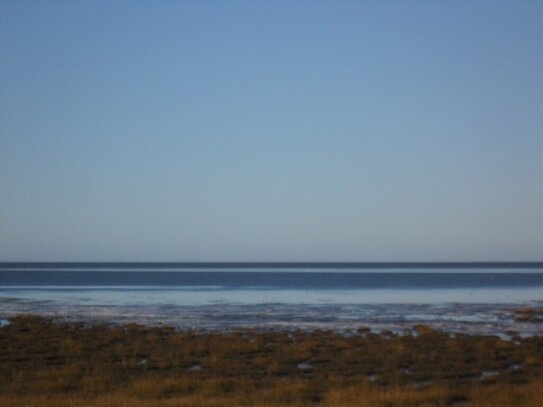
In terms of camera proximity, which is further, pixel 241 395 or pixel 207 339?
pixel 207 339

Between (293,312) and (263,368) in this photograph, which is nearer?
(263,368)

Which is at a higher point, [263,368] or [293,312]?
[293,312]

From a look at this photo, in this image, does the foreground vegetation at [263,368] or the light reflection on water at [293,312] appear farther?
the light reflection on water at [293,312]

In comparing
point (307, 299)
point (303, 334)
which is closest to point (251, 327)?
point (303, 334)

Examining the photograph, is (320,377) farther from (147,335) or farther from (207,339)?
(147,335)

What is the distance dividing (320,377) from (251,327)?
46.2ft

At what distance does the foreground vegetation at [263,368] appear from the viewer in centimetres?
1558

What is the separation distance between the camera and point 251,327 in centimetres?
3325

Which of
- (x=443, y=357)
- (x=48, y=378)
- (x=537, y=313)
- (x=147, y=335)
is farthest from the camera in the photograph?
(x=537, y=313)

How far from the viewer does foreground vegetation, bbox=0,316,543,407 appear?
15.6 m

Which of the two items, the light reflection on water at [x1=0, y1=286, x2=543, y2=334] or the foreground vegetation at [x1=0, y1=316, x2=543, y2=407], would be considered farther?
the light reflection on water at [x1=0, y1=286, x2=543, y2=334]

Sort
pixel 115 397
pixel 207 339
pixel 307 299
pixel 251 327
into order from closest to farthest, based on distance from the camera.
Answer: pixel 115 397 → pixel 207 339 → pixel 251 327 → pixel 307 299

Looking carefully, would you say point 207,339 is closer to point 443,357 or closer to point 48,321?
point 443,357

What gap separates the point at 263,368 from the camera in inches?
823
